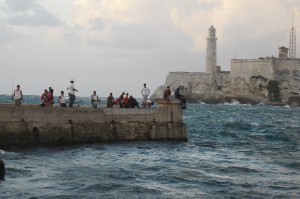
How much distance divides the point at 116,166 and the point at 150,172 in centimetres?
162

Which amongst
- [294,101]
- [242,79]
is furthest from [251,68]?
[294,101]

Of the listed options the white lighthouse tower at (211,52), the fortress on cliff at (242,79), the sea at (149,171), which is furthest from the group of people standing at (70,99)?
the white lighthouse tower at (211,52)

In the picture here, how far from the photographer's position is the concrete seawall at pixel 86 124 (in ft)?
78.4

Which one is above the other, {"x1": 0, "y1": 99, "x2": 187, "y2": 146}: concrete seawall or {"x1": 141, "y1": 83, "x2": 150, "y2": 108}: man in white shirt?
{"x1": 141, "y1": 83, "x2": 150, "y2": 108}: man in white shirt

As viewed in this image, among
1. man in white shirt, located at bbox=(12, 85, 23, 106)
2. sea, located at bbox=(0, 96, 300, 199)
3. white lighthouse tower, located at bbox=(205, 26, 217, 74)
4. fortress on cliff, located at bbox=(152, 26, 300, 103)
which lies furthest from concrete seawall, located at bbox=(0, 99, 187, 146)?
white lighthouse tower, located at bbox=(205, 26, 217, 74)

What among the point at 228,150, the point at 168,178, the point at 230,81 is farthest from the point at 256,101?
the point at 168,178

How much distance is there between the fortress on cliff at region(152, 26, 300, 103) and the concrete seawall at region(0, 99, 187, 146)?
128411mm

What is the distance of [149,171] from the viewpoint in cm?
2019

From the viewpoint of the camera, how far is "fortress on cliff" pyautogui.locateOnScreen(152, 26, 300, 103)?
15425cm

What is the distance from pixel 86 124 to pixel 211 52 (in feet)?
447

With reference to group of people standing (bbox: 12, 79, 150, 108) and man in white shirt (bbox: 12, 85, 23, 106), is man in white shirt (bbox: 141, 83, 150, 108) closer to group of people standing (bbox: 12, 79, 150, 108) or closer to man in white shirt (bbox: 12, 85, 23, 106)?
group of people standing (bbox: 12, 79, 150, 108)

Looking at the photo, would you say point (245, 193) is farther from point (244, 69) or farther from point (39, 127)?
point (244, 69)

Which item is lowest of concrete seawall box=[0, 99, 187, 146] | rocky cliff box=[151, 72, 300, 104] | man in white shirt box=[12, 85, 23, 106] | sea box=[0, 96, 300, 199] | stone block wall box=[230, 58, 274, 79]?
sea box=[0, 96, 300, 199]

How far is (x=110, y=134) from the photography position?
27047mm
